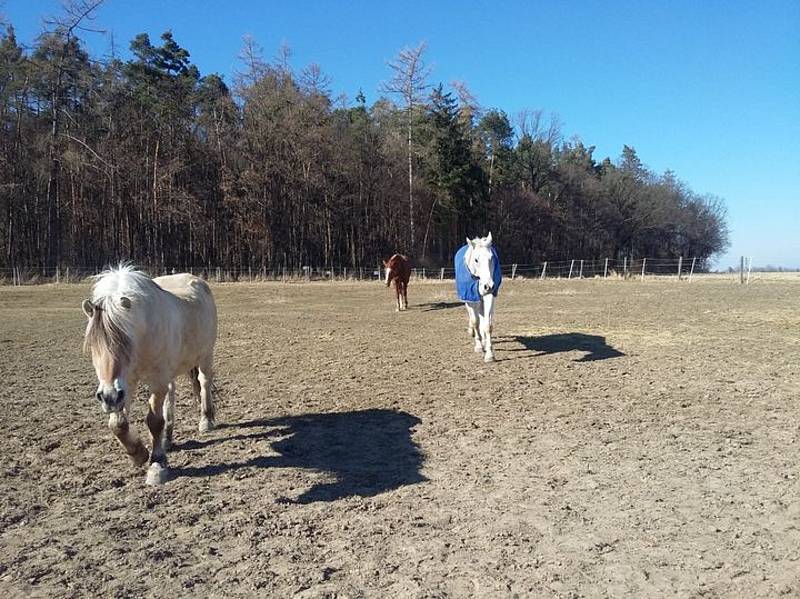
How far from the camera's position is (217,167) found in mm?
39031

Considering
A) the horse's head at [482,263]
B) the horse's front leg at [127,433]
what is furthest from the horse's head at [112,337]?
the horse's head at [482,263]

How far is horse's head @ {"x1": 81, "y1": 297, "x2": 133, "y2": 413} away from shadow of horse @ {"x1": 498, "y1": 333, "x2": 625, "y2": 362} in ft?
23.2

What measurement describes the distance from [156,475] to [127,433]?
0.47 m

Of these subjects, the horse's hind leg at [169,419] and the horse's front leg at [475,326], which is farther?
the horse's front leg at [475,326]

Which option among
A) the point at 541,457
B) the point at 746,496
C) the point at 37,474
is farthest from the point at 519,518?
the point at 37,474

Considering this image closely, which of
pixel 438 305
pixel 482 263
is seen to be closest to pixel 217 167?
pixel 438 305

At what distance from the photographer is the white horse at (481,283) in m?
8.96

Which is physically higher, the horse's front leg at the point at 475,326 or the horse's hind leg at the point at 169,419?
the horse's front leg at the point at 475,326

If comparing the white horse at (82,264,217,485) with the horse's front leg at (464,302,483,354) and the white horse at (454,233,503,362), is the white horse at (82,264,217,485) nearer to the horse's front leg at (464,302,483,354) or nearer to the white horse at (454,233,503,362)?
the white horse at (454,233,503,362)

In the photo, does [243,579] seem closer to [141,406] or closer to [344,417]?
[344,417]

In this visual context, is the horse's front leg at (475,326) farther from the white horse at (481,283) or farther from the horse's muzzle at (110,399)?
the horse's muzzle at (110,399)

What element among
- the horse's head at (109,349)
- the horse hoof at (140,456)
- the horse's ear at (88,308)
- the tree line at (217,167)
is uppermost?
the tree line at (217,167)

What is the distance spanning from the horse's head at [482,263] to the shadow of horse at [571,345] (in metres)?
1.72

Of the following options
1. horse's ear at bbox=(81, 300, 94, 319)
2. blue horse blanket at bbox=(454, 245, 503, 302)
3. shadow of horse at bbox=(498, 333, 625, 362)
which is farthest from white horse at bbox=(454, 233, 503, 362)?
horse's ear at bbox=(81, 300, 94, 319)
